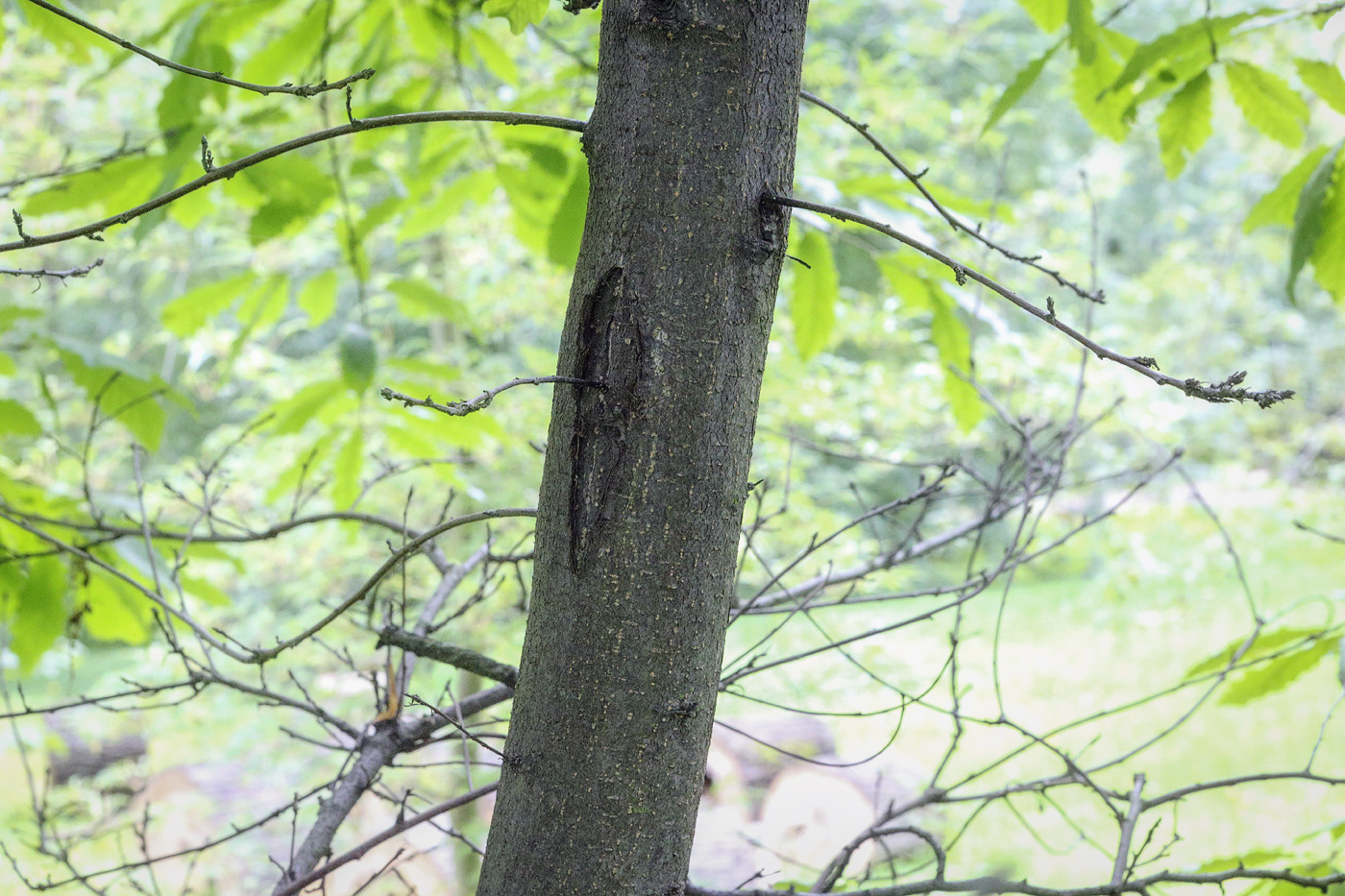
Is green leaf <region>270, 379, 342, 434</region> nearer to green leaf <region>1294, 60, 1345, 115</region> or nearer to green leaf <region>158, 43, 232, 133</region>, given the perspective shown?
green leaf <region>158, 43, 232, 133</region>

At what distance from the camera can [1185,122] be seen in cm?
143

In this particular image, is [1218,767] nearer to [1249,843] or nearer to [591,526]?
[1249,843]

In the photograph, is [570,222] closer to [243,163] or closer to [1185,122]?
[243,163]

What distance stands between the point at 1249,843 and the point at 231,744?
500cm

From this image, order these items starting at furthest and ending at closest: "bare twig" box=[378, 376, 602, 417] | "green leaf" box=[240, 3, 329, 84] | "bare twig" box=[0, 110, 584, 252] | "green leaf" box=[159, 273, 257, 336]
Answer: "green leaf" box=[159, 273, 257, 336], "green leaf" box=[240, 3, 329, 84], "bare twig" box=[0, 110, 584, 252], "bare twig" box=[378, 376, 602, 417]

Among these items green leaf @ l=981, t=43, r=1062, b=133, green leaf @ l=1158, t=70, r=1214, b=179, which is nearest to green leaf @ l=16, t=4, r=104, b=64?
green leaf @ l=981, t=43, r=1062, b=133

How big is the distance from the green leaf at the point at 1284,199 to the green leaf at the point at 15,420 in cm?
199

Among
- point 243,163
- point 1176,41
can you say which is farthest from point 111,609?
point 1176,41

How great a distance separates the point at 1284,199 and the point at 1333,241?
0.23 meters

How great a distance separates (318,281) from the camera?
1805 millimetres

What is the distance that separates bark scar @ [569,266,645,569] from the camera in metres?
0.72

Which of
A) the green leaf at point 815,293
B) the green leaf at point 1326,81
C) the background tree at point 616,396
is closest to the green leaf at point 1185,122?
the background tree at point 616,396

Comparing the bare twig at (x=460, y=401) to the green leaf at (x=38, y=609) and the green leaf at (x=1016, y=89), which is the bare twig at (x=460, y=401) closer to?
the green leaf at (x=1016, y=89)

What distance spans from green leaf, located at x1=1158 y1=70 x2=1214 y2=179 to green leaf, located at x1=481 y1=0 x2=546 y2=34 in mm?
1020
